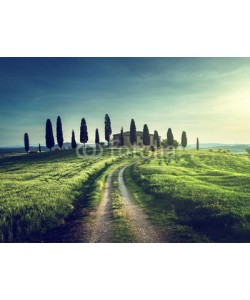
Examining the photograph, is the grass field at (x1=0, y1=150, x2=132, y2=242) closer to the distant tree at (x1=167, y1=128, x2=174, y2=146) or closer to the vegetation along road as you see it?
the vegetation along road

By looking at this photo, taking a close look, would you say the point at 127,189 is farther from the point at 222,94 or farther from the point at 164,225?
the point at 222,94

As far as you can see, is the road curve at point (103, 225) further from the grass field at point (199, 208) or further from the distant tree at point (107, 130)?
the distant tree at point (107, 130)

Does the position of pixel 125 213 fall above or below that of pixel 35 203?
below

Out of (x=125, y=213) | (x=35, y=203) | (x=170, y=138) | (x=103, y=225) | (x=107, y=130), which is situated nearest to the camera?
(x=103, y=225)

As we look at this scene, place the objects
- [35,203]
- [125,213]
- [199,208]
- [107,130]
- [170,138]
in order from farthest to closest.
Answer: [170,138] < [107,130] < [35,203] < [125,213] < [199,208]

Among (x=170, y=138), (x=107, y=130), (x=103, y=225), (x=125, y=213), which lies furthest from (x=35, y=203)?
(x=170, y=138)

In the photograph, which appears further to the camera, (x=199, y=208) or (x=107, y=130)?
(x=107, y=130)

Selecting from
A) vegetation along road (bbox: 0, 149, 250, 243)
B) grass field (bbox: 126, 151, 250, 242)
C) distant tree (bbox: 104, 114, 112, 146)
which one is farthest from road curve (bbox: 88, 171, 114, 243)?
distant tree (bbox: 104, 114, 112, 146)

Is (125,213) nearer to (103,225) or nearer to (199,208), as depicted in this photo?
(103,225)

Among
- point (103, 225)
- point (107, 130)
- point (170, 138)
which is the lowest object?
point (103, 225)

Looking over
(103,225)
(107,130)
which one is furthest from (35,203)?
(107,130)

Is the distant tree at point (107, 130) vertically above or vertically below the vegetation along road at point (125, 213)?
above

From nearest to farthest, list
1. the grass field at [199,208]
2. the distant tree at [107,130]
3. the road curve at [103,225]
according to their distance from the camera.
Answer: the road curve at [103,225] < the grass field at [199,208] < the distant tree at [107,130]

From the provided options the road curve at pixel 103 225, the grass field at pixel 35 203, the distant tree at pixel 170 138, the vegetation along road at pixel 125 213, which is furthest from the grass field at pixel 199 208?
the distant tree at pixel 170 138
